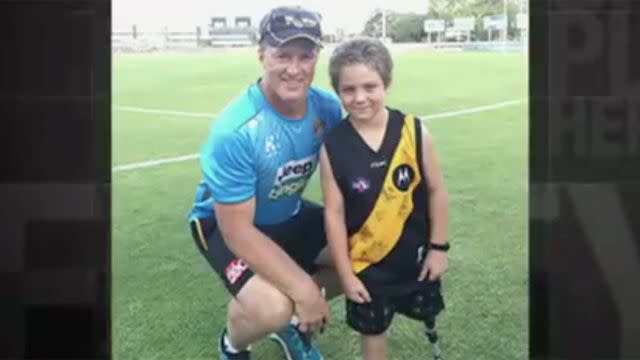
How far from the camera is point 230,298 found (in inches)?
63.7

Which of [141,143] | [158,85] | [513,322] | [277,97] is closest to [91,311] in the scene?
[141,143]

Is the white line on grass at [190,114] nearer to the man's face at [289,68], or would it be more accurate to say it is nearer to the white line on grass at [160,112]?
the white line on grass at [160,112]

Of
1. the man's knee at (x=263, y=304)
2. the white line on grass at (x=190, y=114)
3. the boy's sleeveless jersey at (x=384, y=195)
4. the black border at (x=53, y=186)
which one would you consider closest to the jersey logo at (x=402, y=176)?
the boy's sleeveless jersey at (x=384, y=195)

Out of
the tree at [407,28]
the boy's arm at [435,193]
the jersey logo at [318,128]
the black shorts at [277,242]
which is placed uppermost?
the tree at [407,28]

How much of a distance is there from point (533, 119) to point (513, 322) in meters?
0.43

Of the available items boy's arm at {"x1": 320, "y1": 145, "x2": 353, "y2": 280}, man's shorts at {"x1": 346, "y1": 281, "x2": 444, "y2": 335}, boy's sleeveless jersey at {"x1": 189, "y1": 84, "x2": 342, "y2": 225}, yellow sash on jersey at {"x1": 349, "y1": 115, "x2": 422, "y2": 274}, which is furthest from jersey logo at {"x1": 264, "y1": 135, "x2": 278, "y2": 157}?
man's shorts at {"x1": 346, "y1": 281, "x2": 444, "y2": 335}

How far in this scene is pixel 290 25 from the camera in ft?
5.13

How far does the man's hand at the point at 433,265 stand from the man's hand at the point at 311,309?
8.5 inches

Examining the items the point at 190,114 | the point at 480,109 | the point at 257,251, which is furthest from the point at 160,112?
the point at 480,109

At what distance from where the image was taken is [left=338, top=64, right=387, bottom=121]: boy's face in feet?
5.11

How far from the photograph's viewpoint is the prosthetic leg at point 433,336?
165cm

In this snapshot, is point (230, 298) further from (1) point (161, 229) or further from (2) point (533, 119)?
(2) point (533, 119)

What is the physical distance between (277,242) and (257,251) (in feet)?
0.15

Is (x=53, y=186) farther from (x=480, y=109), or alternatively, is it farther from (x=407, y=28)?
(x=480, y=109)
